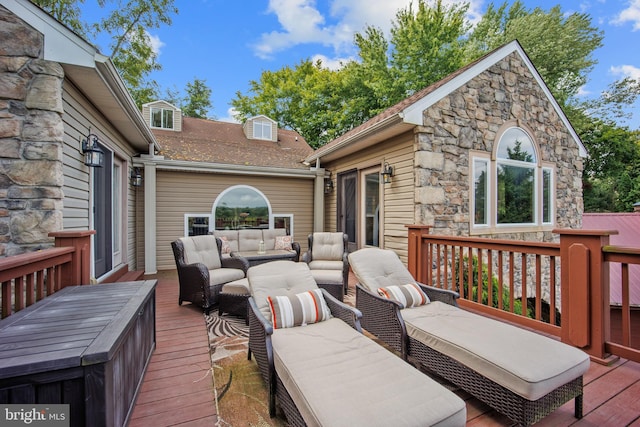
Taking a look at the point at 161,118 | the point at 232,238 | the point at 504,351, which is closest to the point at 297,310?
the point at 504,351

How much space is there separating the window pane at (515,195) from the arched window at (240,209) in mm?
5369

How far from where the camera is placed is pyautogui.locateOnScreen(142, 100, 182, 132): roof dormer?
8320mm

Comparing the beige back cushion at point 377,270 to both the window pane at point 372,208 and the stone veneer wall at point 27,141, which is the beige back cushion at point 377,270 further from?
the stone veneer wall at point 27,141

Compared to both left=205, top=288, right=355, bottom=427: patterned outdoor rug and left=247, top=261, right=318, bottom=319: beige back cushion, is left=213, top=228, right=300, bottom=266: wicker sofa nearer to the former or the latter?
left=205, top=288, right=355, bottom=427: patterned outdoor rug

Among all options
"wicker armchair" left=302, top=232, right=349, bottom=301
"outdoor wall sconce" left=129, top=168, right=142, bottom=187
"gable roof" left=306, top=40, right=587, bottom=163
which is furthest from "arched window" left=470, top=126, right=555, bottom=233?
"outdoor wall sconce" left=129, top=168, right=142, bottom=187

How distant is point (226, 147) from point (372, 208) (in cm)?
472

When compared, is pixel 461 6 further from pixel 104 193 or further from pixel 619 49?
pixel 104 193

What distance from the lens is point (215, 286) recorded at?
3.94m

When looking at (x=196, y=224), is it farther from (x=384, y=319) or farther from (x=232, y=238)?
(x=384, y=319)

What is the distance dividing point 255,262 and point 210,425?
135 inches

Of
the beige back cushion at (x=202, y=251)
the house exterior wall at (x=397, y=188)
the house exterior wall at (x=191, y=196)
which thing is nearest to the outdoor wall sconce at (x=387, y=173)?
the house exterior wall at (x=397, y=188)

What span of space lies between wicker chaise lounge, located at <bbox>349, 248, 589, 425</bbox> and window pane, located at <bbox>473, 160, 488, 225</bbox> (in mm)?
3151

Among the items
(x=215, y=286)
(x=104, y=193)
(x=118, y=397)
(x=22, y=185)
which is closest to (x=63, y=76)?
(x=22, y=185)

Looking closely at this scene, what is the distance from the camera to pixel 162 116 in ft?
27.7
